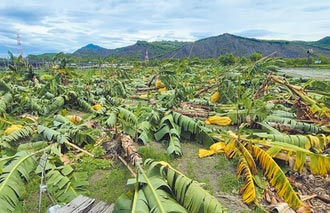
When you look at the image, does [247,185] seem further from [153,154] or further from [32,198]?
[32,198]

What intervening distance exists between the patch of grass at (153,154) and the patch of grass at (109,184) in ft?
2.13

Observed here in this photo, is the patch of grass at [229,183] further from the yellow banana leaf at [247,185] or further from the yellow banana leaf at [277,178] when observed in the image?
the yellow banana leaf at [277,178]

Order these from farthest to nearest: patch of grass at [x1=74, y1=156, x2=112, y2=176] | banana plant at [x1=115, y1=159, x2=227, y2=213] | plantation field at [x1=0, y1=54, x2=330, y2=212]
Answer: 1. patch of grass at [x1=74, y1=156, x2=112, y2=176]
2. plantation field at [x1=0, y1=54, x2=330, y2=212]
3. banana plant at [x1=115, y1=159, x2=227, y2=213]

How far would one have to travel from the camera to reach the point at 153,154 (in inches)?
215

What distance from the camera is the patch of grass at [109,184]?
420 centimetres

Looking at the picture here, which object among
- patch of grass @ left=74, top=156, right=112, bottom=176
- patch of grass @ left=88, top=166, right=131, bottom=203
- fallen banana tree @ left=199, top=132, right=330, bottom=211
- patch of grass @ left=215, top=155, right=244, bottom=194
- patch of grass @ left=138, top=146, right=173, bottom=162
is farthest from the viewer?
patch of grass @ left=138, top=146, right=173, bottom=162

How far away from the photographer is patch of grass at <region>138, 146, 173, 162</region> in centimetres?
531

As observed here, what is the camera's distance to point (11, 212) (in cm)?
348

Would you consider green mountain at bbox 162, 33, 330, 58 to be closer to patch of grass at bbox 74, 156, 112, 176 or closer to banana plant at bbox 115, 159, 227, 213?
patch of grass at bbox 74, 156, 112, 176

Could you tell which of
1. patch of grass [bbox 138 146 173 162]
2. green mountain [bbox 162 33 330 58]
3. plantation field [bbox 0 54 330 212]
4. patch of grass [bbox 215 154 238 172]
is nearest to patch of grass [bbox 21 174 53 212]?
plantation field [bbox 0 54 330 212]

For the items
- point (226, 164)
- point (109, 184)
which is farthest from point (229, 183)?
point (109, 184)

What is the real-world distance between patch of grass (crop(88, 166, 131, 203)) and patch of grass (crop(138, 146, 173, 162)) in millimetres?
650

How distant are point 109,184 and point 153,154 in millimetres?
1216

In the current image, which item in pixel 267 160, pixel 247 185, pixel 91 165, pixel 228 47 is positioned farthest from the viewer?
pixel 228 47
